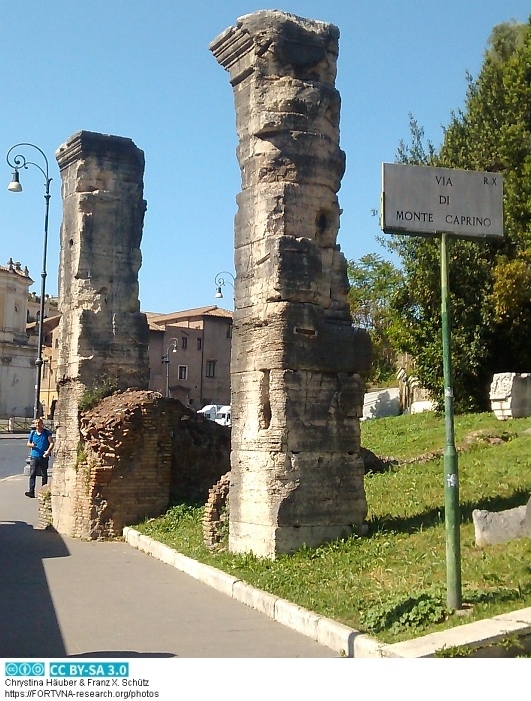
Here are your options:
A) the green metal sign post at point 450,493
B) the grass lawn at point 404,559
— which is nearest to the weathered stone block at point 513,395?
the grass lawn at point 404,559

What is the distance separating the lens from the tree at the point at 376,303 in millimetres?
37069

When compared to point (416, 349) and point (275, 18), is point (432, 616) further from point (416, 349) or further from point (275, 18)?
point (416, 349)

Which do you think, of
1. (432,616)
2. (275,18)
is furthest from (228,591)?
(275,18)

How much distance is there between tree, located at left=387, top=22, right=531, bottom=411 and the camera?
67.9 ft

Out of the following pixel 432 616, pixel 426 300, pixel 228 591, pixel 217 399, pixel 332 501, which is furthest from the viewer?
pixel 217 399

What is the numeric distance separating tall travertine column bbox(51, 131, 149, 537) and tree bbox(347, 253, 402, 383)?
22.8m

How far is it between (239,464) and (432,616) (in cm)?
369

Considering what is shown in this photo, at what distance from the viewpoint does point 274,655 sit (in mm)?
6160

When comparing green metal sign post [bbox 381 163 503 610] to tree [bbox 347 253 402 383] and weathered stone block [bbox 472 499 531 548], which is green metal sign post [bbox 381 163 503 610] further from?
tree [bbox 347 253 402 383]

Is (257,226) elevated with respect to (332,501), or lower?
elevated

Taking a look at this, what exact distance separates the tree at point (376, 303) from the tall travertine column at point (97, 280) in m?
22.8

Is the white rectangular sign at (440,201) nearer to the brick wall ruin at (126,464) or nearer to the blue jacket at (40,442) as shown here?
the brick wall ruin at (126,464)
